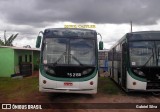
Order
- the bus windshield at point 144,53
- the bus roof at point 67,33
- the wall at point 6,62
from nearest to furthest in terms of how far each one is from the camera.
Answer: the bus roof at point 67,33 → the bus windshield at point 144,53 → the wall at point 6,62

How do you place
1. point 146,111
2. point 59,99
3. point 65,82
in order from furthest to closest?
point 59,99 → point 65,82 → point 146,111

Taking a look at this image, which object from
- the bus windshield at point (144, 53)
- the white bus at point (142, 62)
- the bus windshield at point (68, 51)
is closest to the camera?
the bus windshield at point (68, 51)

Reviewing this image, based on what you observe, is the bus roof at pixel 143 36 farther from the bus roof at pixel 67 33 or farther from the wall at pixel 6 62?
the wall at pixel 6 62

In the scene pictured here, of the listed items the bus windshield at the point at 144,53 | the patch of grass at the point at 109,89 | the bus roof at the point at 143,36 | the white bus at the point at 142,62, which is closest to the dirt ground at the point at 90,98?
the white bus at the point at 142,62

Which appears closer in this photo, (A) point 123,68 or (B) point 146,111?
(B) point 146,111

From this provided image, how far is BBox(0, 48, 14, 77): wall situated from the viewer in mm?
29203

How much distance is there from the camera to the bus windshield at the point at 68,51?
1400 cm

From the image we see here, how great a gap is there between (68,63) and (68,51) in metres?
0.55

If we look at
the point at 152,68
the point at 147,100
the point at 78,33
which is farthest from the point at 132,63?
the point at 78,33

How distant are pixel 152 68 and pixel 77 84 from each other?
3723 mm

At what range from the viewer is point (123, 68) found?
1662cm

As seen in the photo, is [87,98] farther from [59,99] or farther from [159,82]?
[159,82]

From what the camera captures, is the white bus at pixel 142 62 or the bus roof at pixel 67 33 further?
the white bus at pixel 142 62

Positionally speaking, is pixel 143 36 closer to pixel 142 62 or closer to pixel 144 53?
pixel 144 53
